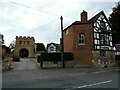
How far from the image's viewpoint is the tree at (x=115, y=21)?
45250mm

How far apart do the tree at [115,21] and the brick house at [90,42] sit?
1754 mm

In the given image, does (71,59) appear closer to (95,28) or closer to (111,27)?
(95,28)

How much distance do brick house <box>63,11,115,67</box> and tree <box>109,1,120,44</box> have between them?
1.75 metres

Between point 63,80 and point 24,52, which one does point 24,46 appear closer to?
point 24,52

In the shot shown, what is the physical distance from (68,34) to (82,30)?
14.8 ft

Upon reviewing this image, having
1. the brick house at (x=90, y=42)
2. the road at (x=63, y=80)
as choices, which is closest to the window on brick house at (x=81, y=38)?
the brick house at (x=90, y=42)

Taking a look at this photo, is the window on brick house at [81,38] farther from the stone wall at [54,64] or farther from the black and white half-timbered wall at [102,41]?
the stone wall at [54,64]

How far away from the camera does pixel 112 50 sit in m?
45.1

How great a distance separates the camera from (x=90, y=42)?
4181cm

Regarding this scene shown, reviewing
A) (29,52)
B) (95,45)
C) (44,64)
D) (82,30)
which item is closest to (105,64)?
(95,45)

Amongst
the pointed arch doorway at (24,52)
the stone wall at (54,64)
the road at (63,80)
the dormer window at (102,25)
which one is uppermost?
Answer: the dormer window at (102,25)

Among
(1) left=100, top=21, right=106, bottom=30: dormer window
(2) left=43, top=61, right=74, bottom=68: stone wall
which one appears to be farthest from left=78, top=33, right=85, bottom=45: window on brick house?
(1) left=100, top=21, right=106, bottom=30: dormer window

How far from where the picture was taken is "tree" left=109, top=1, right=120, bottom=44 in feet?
148

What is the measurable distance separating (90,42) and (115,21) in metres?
6.79
